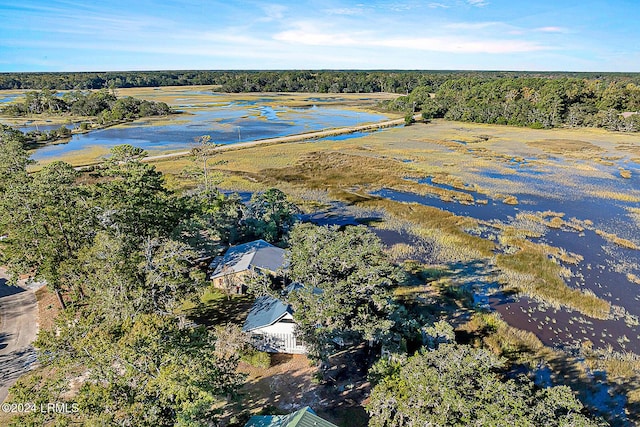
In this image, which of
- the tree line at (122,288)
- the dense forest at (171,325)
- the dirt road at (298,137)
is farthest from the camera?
the dirt road at (298,137)

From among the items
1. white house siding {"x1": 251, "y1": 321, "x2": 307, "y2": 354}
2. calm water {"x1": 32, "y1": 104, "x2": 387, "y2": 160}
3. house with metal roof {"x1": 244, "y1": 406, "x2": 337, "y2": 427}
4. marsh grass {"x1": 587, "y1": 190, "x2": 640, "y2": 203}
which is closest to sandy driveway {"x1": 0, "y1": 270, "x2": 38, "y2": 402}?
white house siding {"x1": 251, "y1": 321, "x2": 307, "y2": 354}

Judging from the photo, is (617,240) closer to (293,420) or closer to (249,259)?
(249,259)

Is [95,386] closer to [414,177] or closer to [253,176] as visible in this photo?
[253,176]

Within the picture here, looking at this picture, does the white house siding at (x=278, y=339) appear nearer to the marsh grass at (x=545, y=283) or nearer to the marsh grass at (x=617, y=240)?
the marsh grass at (x=545, y=283)

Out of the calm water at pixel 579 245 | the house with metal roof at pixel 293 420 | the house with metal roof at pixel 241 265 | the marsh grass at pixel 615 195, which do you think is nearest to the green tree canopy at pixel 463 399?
the house with metal roof at pixel 293 420

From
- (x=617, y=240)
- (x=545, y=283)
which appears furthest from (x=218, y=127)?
(x=617, y=240)

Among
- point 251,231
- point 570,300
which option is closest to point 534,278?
point 570,300
